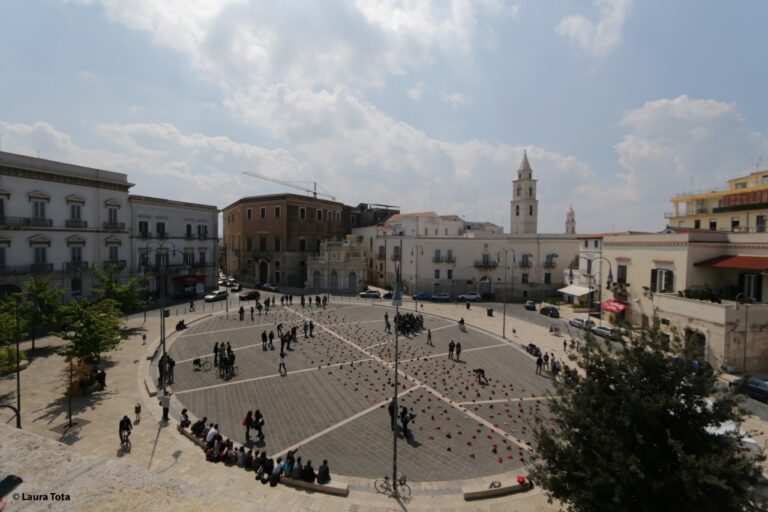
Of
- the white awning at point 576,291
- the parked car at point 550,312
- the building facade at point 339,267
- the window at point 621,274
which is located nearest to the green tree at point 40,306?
the building facade at point 339,267

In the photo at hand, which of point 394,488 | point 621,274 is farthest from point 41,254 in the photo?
point 621,274

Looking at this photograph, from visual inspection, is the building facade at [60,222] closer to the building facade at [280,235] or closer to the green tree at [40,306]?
the green tree at [40,306]

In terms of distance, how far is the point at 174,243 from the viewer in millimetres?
46062

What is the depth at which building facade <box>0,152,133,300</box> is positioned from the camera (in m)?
29.9

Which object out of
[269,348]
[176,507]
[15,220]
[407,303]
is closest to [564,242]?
[407,303]

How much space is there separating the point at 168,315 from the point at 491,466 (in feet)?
111

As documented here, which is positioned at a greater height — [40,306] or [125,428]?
[40,306]

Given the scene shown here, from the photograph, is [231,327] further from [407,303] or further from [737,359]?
[737,359]

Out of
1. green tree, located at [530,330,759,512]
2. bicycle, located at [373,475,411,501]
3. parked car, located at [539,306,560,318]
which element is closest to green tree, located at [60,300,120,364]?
bicycle, located at [373,475,411,501]

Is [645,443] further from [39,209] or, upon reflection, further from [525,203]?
[525,203]

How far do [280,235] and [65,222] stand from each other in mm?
26865

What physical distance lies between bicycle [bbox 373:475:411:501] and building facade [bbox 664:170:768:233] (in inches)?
1647

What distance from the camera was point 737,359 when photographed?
22156 mm

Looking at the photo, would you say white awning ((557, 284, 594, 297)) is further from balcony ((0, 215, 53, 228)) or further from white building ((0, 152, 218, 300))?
balcony ((0, 215, 53, 228))
